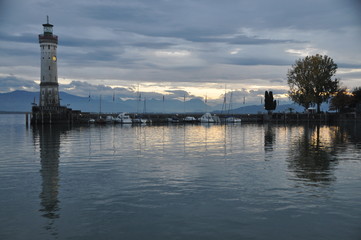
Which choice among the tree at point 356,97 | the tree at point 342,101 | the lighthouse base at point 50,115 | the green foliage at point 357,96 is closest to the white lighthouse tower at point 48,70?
the lighthouse base at point 50,115

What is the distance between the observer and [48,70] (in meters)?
93.6

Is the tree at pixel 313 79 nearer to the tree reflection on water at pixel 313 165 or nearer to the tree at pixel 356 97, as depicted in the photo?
the tree at pixel 356 97

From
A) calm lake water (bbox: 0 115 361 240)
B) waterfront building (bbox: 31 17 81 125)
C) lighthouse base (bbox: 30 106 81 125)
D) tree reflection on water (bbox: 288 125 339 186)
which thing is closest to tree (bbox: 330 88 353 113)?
lighthouse base (bbox: 30 106 81 125)

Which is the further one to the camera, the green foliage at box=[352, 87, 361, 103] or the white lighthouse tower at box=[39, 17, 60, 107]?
the green foliage at box=[352, 87, 361, 103]

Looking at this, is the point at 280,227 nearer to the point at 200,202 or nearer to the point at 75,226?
the point at 200,202

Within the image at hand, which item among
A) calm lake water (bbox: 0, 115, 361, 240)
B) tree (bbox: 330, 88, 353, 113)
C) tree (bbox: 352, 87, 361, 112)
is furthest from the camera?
tree (bbox: 330, 88, 353, 113)

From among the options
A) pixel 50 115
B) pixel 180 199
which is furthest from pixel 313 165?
pixel 50 115

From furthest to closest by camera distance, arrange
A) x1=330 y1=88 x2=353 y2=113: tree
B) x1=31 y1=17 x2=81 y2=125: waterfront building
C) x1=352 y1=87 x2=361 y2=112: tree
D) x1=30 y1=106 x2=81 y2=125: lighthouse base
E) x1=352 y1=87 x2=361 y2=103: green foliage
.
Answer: x1=330 y1=88 x2=353 y2=113: tree < x1=352 y1=87 x2=361 y2=103: green foliage < x1=352 y1=87 x2=361 y2=112: tree < x1=31 y1=17 x2=81 y2=125: waterfront building < x1=30 y1=106 x2=81 y2=125: lighthouse base

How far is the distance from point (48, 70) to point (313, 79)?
77.8 m

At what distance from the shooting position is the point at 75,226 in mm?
12867

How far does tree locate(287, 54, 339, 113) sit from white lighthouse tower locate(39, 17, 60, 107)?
7181cm

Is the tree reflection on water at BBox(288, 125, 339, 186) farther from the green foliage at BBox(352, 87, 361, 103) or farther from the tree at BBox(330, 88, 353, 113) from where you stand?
the green foliage at BBox(352, 87, 361, 103)

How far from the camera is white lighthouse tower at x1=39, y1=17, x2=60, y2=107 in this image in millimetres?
93625

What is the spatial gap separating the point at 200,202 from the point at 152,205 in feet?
6.82
